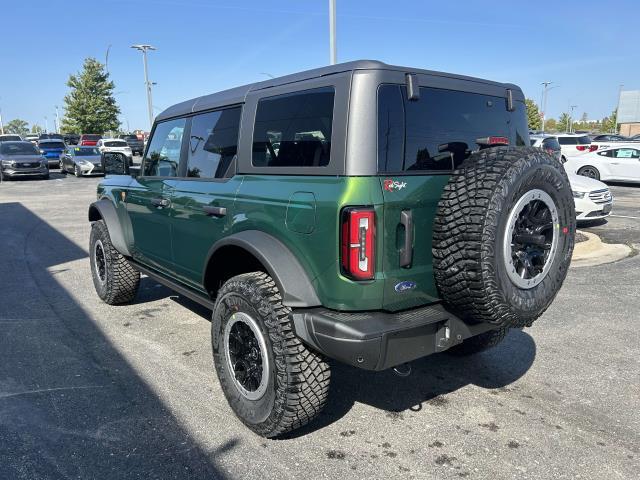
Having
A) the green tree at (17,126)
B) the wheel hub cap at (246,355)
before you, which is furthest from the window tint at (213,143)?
the green tree at (17,126)

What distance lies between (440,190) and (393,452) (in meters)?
1.48

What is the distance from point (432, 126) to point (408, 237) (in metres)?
0.68

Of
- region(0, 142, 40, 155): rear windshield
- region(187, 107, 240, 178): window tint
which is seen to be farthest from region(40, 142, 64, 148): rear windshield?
region(187, 107, 240, 178): window tint

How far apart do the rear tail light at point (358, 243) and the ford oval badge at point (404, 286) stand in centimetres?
17

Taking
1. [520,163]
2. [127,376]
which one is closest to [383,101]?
[520,163]

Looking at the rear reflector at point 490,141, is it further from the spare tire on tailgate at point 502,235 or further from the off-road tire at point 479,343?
the off-road tire at point 479,343

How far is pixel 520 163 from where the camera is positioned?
2.47 metres

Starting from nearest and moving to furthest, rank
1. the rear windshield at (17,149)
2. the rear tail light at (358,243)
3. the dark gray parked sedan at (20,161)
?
the rear tail light at (358,243) < the dark gray parked sedan at (20,161) < the rear windshield at (17,149)

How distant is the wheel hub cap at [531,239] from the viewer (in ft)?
8.18

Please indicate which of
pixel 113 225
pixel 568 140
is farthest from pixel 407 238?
pixel 568 140

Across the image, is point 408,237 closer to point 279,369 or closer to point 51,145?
point 279,369

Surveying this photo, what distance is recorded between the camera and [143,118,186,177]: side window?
4004 millimetres

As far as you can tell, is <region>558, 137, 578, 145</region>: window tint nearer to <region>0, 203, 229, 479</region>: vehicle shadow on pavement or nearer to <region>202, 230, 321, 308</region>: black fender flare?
<region>0, 203, 229, 479</region>: vehicle shadow on pavement

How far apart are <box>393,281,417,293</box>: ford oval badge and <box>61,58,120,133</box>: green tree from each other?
54.5 m
